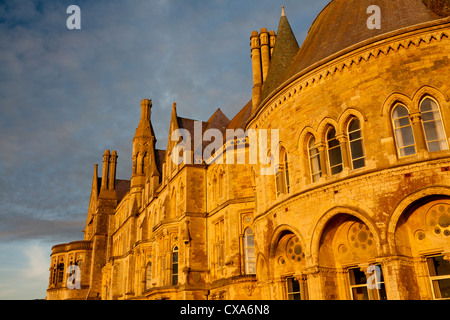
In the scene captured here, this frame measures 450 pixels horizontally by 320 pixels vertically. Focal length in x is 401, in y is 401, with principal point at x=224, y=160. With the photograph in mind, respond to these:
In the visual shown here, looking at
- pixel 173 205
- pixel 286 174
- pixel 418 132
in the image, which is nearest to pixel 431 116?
pixel 418 132

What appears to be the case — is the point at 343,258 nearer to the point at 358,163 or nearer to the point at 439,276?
the point at 439,276

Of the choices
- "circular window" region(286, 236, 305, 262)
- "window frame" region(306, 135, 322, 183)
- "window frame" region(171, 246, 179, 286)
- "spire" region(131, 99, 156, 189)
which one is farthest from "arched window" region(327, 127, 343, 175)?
"spire" region(131, 99, 156, 189)

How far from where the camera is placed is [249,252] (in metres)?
22.8

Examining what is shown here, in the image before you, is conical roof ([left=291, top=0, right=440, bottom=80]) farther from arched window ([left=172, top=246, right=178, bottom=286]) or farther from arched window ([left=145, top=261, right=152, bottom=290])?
arched window ([left=145, top=261, right=152, bottom=290])

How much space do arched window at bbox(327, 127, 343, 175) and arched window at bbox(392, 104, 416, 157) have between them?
201cm

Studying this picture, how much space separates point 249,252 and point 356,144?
11321 millimetres

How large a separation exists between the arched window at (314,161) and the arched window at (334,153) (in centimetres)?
55

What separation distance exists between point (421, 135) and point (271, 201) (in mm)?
6907

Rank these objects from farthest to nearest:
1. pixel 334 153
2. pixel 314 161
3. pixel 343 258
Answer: pixel 314 161 < pixel 334 153 < pixel 343 258

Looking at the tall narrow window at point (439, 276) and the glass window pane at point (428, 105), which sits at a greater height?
the glass window pane at point (428, 105)

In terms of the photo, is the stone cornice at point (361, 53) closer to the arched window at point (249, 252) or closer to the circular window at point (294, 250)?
the circular window at point (294, 250)

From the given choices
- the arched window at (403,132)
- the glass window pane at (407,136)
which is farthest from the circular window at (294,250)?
the glass window pane at (407,136)

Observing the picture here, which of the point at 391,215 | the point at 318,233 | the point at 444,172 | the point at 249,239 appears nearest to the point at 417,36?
the point at 444,172

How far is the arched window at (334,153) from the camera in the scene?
1408cm
